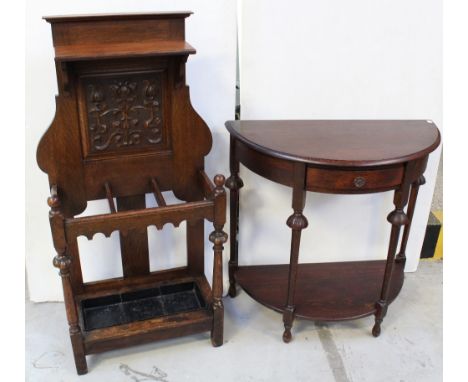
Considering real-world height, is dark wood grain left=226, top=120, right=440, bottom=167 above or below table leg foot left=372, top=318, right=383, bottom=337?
above

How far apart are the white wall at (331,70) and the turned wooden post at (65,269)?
0.84 metres

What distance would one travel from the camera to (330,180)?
1.70 meters

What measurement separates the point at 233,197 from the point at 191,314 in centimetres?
52

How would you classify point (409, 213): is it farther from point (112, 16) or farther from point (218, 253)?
point (112, 16)

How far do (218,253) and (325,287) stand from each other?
0.63 metres

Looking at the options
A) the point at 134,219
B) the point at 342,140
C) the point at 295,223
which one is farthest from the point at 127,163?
the point at 342,140

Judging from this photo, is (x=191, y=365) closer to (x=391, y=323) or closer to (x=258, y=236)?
(x=258, y=236)

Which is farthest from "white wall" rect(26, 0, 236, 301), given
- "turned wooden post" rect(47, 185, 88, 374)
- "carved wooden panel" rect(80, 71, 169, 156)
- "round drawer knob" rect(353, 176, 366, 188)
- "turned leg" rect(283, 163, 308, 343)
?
"round drawer knob" rect(353, 176, 366, 188)

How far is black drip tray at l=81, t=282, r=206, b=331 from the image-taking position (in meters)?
2.00

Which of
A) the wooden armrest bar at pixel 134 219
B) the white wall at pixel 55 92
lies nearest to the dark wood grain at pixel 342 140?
the white wall at pixel 55 92

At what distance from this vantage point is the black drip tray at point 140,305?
2.00 m

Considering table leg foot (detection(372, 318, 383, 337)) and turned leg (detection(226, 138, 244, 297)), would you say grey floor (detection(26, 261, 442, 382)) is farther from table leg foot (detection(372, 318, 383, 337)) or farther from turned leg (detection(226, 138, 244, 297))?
turned leg (detection(226, 138, 244, 297))

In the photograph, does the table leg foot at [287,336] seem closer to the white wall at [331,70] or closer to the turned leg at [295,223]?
the turned leg at [295,223]

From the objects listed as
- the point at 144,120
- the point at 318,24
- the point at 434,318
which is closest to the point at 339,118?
the point at 318,24
